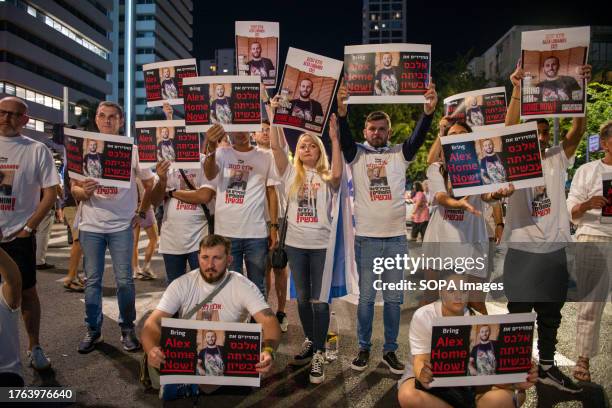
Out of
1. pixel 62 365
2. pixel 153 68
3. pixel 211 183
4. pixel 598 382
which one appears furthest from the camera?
pixel 153 68

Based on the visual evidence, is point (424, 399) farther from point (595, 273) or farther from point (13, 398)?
point (13, 398)

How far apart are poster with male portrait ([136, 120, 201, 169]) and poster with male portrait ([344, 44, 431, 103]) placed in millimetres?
1582

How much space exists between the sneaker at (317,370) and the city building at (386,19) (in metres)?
194

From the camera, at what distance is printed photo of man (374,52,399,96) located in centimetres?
429

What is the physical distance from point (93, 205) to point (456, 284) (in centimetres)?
351

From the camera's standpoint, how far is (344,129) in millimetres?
4492

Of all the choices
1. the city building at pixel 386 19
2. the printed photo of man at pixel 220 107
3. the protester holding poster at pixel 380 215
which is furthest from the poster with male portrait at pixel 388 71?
the city building at pixel 386 19

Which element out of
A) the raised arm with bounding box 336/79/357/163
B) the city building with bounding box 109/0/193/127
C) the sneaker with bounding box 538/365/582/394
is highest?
the city building with bounding box 109/0/193/127

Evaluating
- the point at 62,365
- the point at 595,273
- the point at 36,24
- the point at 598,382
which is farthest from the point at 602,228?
the point at 36,24

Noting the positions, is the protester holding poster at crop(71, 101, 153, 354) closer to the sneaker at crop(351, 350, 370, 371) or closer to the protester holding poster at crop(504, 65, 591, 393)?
the sneaker at crop(351, 350, 370, 371)

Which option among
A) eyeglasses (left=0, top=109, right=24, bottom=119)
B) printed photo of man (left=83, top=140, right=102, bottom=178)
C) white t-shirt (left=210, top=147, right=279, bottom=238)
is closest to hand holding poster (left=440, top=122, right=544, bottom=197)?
white t-shirt (left=210, top=147, right=279, bottom=238)

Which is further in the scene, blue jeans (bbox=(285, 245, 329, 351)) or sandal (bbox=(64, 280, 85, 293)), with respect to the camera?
sandal (bbox=(64, 280, 85, 293))

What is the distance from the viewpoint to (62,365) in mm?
4457

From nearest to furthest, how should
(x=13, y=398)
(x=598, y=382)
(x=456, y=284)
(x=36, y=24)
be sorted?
(x=13, y=398) < (x=456, y=284) < (x=598, y=382) < (x=36, y=24)
